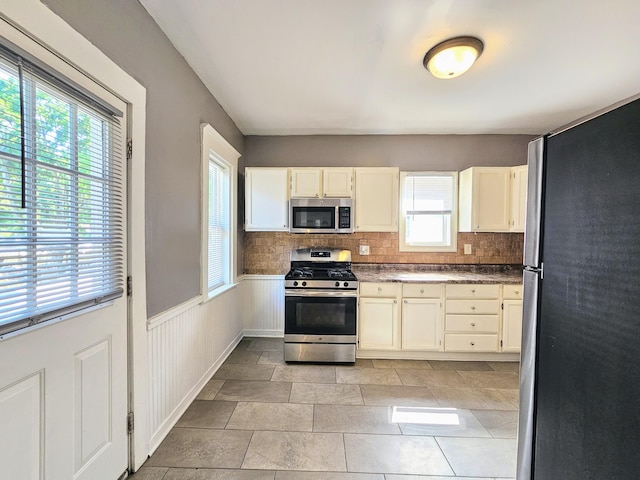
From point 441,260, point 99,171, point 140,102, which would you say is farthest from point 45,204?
point 441,260

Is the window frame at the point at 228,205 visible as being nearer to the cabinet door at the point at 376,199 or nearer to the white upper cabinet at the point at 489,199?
the cabinet door at the point at 376,199

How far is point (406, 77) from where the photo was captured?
90.5 inches

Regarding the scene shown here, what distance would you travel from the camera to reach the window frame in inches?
94.0

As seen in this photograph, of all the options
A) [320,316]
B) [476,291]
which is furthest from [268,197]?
[476,291]

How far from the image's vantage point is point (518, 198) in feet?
10.5

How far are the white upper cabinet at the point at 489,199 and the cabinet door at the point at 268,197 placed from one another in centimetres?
215

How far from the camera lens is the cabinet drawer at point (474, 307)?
3068 millimetres

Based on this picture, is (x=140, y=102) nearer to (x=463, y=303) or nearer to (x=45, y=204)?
(x=45, y=204)

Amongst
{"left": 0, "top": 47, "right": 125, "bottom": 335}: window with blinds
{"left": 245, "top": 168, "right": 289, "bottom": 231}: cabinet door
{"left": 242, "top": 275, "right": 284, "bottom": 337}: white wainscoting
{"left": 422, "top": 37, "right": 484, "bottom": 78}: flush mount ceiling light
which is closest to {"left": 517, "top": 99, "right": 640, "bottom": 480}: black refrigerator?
{"left": 422, "top": 37, "right": 484, "bottom": 78}: flush mount ceiling light

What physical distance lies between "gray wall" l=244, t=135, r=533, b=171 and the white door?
242 cm

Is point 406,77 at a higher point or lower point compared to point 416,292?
higher

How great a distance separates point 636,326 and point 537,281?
0.36 meters

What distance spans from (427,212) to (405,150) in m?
0.83

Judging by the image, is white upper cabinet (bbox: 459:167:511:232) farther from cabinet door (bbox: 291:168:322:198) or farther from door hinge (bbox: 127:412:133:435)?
door hinge (bbox: 127:412:133:435)
